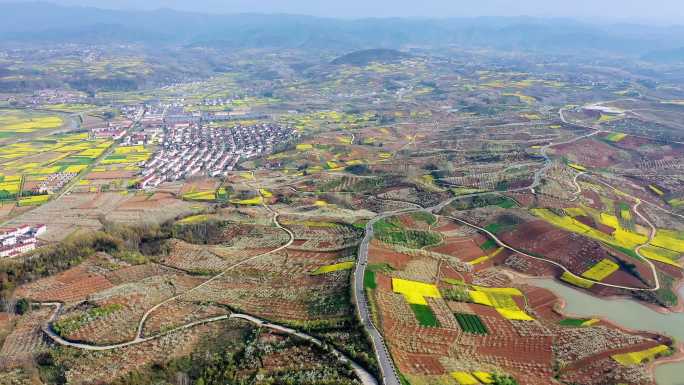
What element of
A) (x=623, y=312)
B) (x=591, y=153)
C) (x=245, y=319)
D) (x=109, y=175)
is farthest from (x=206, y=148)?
(x=623, y=312)

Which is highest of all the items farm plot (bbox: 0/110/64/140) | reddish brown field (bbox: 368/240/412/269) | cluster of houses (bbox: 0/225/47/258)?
reddish brown field (bbox: 368/240/412/269)

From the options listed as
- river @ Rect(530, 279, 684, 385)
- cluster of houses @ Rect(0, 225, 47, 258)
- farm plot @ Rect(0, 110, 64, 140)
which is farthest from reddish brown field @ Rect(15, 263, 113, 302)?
Answer: farm plot @ Rect(0, 110, 64, 140)

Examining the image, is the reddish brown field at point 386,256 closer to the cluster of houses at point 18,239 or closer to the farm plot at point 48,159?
the cluster of houses at point 18,239

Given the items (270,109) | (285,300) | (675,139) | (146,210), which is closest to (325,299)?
(285,300)

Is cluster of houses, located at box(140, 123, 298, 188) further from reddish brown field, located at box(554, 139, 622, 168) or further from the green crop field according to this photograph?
the green crop field

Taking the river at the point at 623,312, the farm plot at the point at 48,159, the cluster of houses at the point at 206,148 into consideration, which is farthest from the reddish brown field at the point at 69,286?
the river at the point at 623,312
